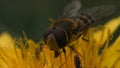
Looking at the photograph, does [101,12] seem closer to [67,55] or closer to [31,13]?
[67,55]

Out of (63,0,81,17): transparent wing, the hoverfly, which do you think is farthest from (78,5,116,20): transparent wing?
(63,0,81,17): transparent wing

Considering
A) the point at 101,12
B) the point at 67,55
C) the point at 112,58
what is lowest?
the point at 112,58

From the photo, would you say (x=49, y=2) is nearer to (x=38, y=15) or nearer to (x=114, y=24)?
(x=38, y=15)

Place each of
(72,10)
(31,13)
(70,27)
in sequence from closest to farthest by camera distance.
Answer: (70,27)
(72,10)
(31,13)

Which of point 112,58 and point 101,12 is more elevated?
point 101,12

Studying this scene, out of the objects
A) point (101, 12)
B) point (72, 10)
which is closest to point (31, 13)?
point (72, 10)

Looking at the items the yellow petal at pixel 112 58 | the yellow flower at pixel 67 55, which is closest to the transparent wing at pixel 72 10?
the yellow flower at pixel 67 55

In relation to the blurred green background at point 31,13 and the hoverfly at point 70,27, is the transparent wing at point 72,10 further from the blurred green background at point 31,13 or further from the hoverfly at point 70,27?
the blurred green background at point 31,13
